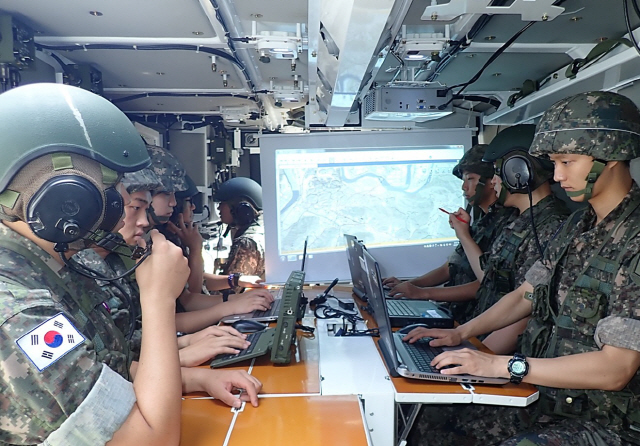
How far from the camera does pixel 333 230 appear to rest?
10.3ft

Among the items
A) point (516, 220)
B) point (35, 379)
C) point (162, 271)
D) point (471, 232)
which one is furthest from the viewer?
point (471, 232)

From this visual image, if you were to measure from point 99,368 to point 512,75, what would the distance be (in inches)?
115

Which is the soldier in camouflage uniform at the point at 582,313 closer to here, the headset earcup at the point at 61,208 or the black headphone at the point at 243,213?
the headset earcup at the point at 61,208

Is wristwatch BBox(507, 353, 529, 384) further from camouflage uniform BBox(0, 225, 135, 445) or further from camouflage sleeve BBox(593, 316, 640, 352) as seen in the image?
camouflage uniform BBox(0, 225, 135, 445)

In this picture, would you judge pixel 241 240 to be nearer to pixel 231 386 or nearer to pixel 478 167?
pixel 478 167

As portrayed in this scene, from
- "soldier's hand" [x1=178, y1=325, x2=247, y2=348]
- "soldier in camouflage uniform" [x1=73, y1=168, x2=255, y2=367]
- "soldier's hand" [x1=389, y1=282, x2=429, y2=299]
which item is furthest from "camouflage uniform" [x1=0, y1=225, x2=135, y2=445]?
"soldier's hand" [x1=389, y1=282, x2=429, y2=299]

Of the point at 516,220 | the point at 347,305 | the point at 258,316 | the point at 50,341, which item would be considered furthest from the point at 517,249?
the point at 50,341

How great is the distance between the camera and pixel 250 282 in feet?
10.4

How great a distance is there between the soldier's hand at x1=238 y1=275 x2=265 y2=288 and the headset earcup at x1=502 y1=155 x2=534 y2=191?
5.60 feet

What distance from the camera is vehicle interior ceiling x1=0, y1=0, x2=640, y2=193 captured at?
1688mm

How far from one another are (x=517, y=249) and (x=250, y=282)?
1780 mm

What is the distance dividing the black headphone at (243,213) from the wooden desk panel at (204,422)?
7.66 ft

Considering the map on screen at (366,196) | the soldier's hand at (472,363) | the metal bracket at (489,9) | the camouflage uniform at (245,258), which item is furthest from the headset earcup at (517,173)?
the camouflage uniform at (245,258)

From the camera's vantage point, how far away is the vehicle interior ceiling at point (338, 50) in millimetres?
1688
